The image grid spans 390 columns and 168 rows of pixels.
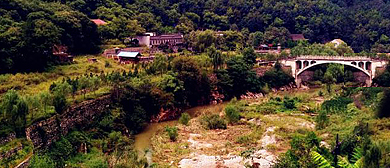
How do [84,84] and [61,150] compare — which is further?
[84,84]

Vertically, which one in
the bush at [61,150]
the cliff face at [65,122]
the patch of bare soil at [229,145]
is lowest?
the patch of bare soil at [229,145]

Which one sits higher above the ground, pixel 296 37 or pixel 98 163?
pixel 296 37

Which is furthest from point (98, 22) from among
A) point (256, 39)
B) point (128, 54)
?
point (256, 39)

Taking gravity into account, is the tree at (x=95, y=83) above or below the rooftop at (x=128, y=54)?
below

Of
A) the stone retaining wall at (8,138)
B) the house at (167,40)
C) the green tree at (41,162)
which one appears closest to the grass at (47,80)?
the stone retaining wall at (8,138)

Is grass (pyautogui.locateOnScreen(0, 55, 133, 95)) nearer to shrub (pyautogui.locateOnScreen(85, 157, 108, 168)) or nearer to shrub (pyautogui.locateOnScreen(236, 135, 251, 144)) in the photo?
shrub (pyautogui.locateOnScreen(85, 157, 108, 168))

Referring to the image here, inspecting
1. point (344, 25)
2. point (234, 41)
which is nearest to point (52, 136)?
point (234, 41)

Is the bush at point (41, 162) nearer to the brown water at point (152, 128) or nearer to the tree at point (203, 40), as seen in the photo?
the brown water at point (152, 128)

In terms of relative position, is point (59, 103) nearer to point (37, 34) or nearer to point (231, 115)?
point (37, 34)
